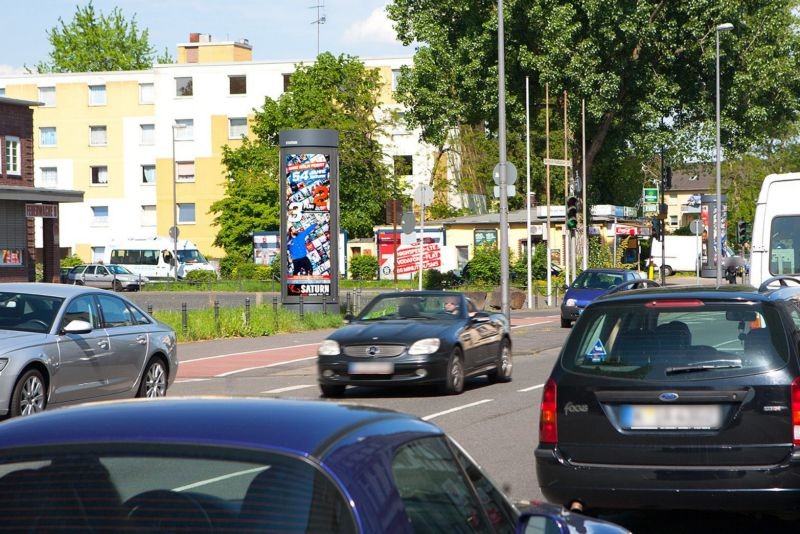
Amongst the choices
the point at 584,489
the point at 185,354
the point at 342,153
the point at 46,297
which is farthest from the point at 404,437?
the point at 342,153

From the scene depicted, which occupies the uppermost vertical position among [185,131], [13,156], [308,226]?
[185,131]

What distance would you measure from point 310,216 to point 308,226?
28cm

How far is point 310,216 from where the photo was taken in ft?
116

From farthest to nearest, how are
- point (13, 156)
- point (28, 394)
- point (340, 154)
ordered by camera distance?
point (340, 154)
point (13, 156)
point (28, 394)

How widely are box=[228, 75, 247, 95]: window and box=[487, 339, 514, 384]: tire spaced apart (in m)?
72.3

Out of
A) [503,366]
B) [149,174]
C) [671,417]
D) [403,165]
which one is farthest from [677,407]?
[149,174]

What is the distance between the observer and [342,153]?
254ft

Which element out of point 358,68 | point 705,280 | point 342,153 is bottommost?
point 705,280

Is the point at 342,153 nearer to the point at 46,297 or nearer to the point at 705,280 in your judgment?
the point at 705,280

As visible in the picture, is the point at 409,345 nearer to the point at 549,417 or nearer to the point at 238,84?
the point at 549,417

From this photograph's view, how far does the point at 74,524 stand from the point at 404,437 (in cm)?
94

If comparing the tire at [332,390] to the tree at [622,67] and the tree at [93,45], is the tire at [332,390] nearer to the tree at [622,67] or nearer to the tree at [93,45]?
the tree at [622,67]

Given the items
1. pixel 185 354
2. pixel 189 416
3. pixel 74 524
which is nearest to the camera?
pixel 74 524

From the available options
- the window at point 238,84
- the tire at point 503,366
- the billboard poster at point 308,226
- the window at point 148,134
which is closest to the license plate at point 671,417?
the tire at point 503,366
